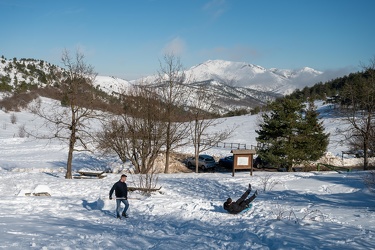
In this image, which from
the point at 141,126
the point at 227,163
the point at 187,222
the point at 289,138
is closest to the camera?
the point at 187,222

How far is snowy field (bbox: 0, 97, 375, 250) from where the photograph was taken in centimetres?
877

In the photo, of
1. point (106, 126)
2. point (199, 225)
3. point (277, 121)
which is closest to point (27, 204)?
point (199, 225)

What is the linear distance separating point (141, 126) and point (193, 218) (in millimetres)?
14476

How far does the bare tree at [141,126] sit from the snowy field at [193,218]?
601cm

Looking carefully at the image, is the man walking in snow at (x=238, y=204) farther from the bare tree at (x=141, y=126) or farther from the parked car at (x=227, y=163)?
the parked car at (x=227, y=163)

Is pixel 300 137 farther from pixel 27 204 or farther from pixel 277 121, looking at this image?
pixel 27 204

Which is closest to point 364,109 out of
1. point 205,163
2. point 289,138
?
point 289,138

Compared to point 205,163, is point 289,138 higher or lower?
higher

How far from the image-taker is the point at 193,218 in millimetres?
11492

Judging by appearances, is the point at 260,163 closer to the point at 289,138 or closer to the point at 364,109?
the point at 289,138

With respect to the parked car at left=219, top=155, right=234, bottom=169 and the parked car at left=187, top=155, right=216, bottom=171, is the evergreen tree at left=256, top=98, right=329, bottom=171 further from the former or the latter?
Result: the parked car at left=187, top=155, right=216, bottom=171

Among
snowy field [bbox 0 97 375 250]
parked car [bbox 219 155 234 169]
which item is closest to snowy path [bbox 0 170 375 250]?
snowy field [bbox 0 97 375 250]

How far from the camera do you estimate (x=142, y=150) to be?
81.3 ft

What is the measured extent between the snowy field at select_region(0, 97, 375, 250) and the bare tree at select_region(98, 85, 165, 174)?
601 centimetres
